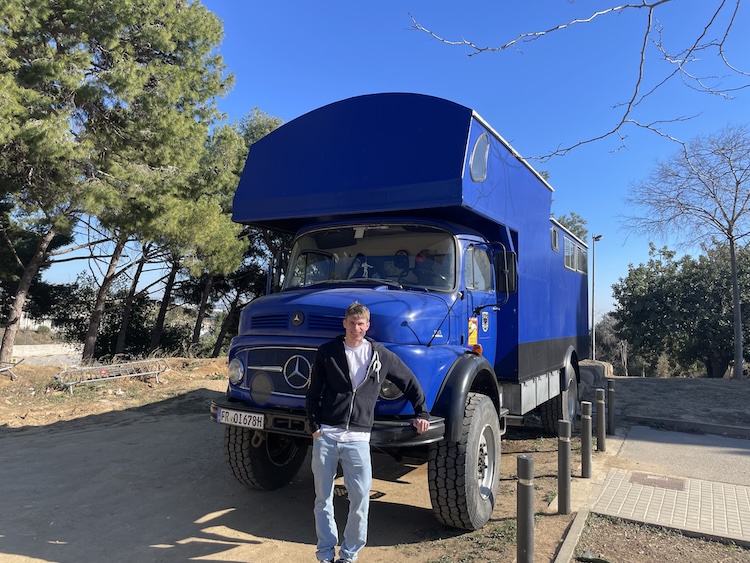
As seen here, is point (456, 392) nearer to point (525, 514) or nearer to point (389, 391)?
point (389, 391)

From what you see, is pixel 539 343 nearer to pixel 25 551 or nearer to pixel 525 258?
pixel 525 258

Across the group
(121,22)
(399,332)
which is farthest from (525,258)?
(121,22)

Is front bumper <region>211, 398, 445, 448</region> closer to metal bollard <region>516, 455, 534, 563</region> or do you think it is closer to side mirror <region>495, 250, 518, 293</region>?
metal bollard <region>516, 455, 534, 563</region>

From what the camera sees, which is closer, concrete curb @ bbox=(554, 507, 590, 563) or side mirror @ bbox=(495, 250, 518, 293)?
concrete curb @ bbox=(554, 507, 590, 563)

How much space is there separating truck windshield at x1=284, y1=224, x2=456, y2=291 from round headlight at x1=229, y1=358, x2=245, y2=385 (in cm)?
108

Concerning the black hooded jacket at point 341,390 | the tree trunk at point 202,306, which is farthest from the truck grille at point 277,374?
the tree trunk at point 202,306

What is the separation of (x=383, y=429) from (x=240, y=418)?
1269mm

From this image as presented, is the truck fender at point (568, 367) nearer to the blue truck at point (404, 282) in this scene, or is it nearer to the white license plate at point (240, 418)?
the blue truck at point (404, 282)

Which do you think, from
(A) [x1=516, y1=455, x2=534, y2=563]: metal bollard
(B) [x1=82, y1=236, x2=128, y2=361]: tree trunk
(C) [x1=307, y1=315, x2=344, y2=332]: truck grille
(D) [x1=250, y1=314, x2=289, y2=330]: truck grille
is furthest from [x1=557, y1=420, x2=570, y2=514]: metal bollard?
(B) [x1=82, y1=236, x2=128, y2=361]: tree trunk

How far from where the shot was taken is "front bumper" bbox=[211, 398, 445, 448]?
344 cm

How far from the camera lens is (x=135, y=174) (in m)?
12.3

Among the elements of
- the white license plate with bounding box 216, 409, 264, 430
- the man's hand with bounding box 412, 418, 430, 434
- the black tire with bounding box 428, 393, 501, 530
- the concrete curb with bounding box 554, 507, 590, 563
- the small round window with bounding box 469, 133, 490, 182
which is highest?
the small round window with bounding box 469, 133, 490, 182

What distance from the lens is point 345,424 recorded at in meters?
3.19

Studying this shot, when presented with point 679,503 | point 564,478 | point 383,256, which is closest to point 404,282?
point 383,256
